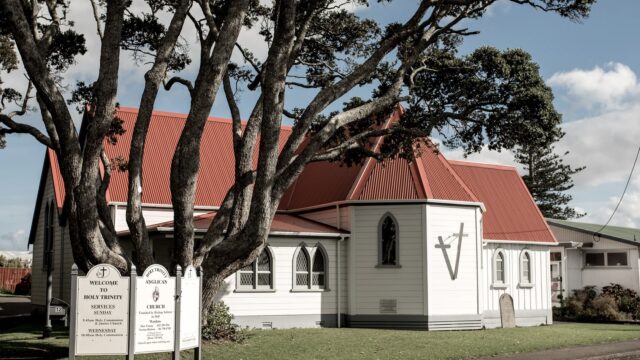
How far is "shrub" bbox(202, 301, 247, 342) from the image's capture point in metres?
20.2

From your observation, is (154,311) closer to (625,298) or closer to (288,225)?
(288,225)

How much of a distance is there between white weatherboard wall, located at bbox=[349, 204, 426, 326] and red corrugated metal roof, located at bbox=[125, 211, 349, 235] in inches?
34.0

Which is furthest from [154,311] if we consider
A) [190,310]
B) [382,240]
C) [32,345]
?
[382,240]

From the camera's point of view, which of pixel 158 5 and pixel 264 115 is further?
pixel 158 5

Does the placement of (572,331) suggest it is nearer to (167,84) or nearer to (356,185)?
(356,185)

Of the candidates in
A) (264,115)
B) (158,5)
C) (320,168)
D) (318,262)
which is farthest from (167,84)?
(320,168)

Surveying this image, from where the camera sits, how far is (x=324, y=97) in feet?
65.6

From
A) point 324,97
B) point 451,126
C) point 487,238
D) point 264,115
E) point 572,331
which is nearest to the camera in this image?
point 264,115

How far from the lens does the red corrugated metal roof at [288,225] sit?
2715 cm

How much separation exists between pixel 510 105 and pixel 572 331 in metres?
9.47

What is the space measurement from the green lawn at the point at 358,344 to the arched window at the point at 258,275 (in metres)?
2.69

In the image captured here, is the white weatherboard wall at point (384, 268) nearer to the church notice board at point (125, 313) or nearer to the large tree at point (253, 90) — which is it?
the large tree at point (253, 90)

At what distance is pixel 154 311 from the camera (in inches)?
595

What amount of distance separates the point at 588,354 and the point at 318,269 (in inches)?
440
